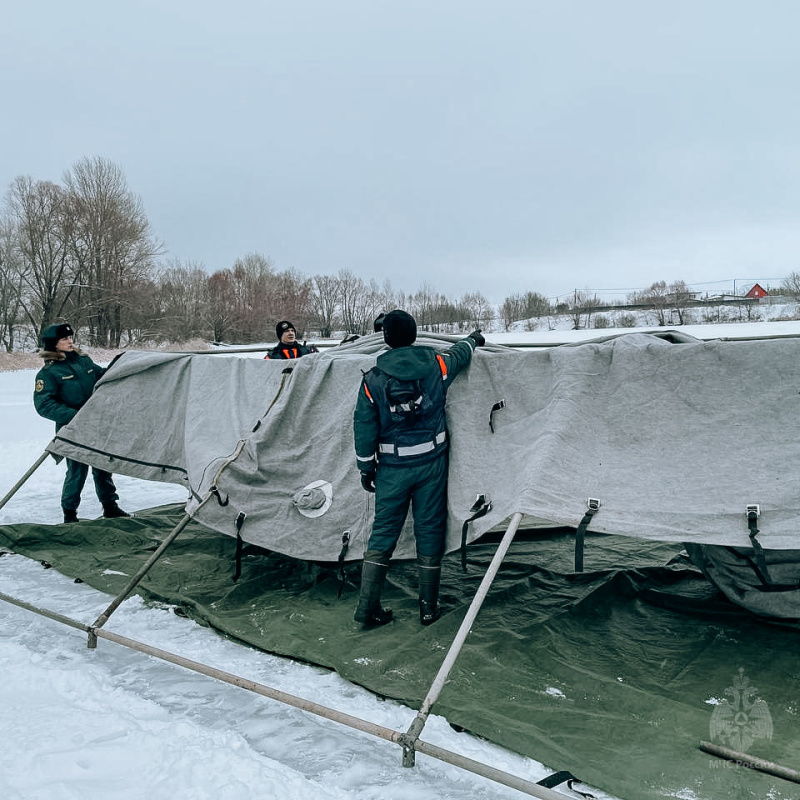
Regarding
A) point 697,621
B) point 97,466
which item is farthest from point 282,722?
point 97,466

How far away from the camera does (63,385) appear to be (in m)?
6.17

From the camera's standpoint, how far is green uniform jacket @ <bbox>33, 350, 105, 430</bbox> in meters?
6.08

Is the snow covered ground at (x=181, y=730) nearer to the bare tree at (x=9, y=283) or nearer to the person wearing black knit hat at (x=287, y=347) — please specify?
the person wearing black knit hat at (x=287, y=347)

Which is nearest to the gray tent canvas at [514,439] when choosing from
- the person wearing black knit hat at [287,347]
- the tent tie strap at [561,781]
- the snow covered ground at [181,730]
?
the snow covered ground at [181,730]

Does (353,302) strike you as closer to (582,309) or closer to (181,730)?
(582,309)

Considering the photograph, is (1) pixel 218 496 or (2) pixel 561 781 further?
(1) pixel 218 496

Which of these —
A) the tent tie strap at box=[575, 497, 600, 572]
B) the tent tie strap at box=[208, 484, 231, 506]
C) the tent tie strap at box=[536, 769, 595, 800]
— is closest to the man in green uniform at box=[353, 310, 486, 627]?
the tent tie strap at box=[575, 497, 600, 572]

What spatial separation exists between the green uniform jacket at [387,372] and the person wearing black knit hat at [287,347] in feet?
8.55

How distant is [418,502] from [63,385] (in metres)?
3.97

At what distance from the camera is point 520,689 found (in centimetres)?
322

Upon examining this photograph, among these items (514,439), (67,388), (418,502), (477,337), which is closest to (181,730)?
(418,502)

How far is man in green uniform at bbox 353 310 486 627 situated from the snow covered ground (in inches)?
29.3

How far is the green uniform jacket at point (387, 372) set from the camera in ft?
12.4

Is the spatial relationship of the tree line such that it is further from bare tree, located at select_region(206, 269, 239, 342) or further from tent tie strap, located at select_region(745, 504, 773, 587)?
tent tie strap, located at select_region(745, 504, 773, 587)
